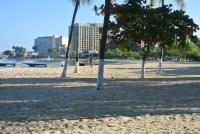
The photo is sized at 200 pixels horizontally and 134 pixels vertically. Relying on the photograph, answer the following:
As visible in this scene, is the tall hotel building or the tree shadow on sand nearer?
the tree shadow on sand

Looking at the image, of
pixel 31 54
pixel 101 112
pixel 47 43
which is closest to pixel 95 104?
pixel 101 112

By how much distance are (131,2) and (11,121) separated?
15.3 metres

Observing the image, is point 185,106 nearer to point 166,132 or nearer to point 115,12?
point 166,132

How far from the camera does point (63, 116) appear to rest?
12.0 m

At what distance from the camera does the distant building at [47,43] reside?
184562 mm

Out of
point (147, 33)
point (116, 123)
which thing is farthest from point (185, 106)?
point (147, 33)

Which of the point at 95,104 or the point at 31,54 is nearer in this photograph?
the point at 95,104

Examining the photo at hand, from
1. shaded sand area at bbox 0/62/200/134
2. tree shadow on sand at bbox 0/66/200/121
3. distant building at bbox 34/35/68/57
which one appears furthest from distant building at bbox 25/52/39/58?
shaded sand area at bbox 0/62/200/134

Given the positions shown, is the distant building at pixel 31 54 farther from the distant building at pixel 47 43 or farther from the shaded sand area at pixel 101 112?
the shaded sand area at pixel 101 112

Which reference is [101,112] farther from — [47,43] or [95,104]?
[47,43]

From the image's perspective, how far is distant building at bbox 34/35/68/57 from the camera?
7266 inches

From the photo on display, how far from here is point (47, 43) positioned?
641 feet

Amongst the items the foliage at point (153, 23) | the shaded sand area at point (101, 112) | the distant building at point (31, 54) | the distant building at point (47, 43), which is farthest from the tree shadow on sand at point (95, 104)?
the distant building at point (47, 43)

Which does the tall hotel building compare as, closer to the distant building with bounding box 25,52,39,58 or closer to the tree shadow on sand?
the distant building with bounding box 25,52,39,58
